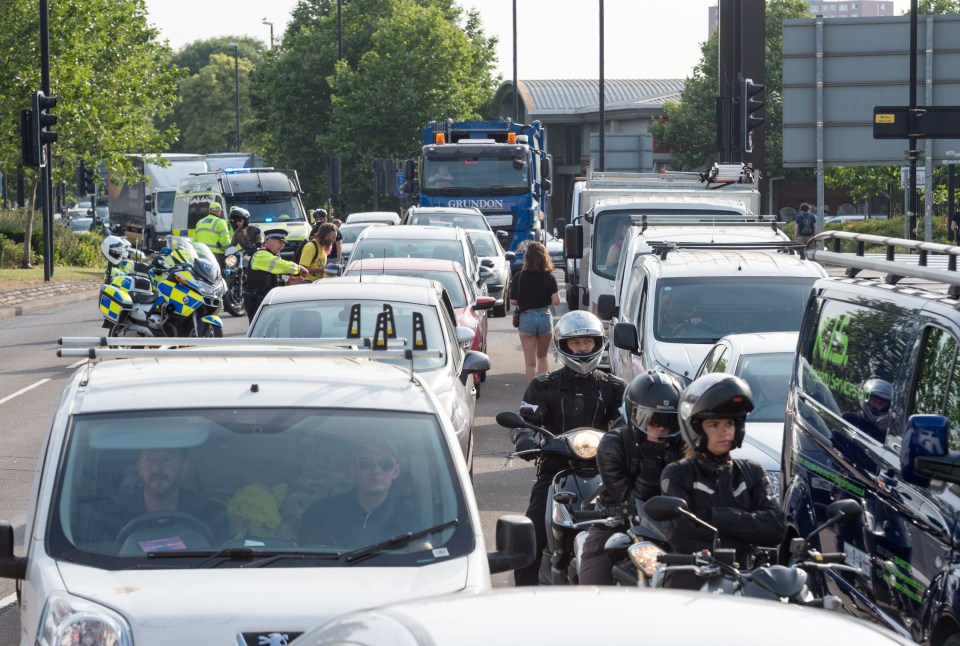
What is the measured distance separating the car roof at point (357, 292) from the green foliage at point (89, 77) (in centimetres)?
2633

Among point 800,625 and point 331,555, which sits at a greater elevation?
point 800,625

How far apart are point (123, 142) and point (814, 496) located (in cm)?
3457

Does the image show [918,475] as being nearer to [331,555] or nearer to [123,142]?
[331,555]

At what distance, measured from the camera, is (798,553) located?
4691 mm

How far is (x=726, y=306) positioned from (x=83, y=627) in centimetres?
878

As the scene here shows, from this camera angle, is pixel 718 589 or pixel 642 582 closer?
pixel 718 589

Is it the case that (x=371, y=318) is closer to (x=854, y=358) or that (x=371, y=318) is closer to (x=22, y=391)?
(x=854, y=358)

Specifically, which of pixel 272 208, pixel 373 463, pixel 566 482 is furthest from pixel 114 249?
pixel 272 208

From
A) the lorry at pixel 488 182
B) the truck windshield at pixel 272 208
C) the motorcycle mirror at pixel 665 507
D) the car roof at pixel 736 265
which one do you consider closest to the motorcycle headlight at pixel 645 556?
the motorcycle mirror at pixel 665 507

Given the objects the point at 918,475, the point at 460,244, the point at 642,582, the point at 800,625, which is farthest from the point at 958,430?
the point at 460,244

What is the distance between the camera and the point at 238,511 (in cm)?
504

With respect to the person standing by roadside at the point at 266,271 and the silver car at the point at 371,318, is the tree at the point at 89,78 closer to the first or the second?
the person standing by roadside at the point at 266,271

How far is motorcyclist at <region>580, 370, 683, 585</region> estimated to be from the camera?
20.3 feet

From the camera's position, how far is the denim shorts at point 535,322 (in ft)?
50.9
